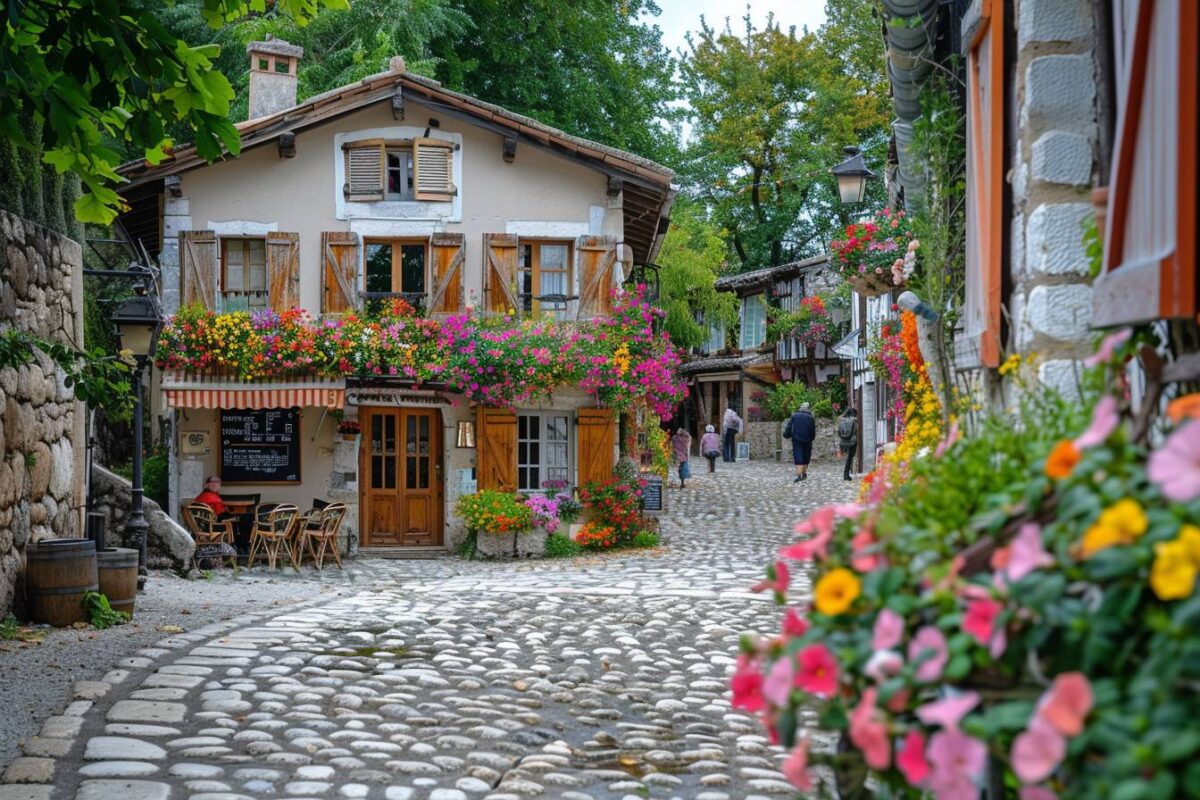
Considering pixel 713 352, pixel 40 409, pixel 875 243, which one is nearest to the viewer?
pixel 40 409

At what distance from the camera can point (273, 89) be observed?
1866cm

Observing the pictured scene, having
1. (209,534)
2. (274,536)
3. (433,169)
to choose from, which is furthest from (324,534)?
(433,169)

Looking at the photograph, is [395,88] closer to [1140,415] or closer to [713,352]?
[1140,415]

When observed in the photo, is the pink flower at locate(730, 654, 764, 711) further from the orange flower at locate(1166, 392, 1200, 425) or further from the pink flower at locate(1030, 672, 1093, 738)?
the orange flower at locate(1166, 392, 1200, 425)

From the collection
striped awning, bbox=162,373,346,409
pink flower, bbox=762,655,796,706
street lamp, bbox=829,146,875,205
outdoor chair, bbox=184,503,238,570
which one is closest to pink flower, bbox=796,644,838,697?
pink flower, bbox=762,655,796,706

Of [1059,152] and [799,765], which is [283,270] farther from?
[799,765]

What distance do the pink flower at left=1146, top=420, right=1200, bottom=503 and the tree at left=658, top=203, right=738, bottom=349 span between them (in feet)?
92.4

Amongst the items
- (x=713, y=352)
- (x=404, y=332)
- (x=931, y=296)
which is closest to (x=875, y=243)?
(x=931, y=296)

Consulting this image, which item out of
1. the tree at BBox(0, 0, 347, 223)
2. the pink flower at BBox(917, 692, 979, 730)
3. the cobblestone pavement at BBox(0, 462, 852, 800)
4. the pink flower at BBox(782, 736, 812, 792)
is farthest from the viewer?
the tree at BBox(0, 0, 347, 223)

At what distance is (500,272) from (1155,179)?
1400 centimetres

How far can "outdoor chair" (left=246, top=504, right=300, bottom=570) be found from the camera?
14297 millimetres

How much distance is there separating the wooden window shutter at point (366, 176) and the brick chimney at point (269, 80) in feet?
9.81

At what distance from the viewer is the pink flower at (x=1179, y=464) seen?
152 cm

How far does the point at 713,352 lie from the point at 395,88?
25450 mm
